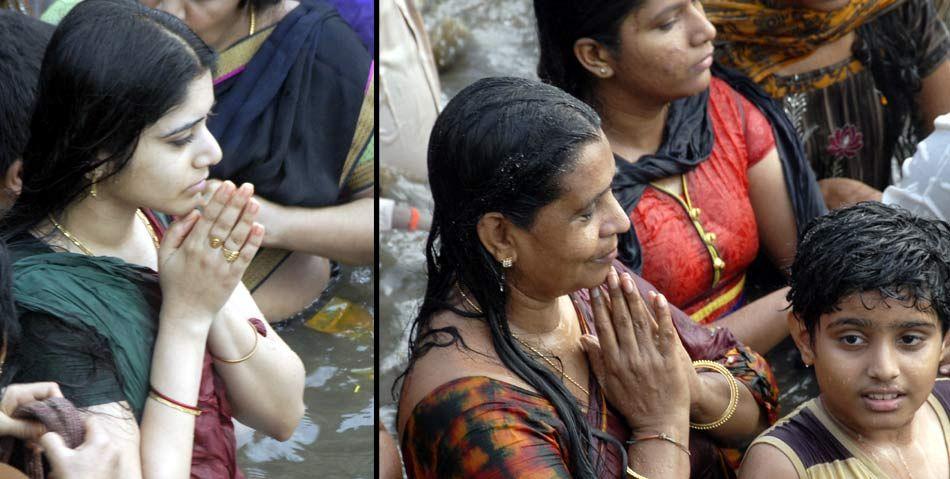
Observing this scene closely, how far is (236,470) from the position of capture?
238 cm

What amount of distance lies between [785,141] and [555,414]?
4.56 ft

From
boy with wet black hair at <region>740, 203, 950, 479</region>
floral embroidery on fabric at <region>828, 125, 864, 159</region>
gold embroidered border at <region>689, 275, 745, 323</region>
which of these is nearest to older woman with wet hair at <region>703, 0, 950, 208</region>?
floral embroidery on fabric at <region>828, 125, 864, 159</region>

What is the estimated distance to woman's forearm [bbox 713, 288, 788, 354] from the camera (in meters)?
3.29

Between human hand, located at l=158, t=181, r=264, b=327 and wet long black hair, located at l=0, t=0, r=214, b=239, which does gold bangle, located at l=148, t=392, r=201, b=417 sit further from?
wet long black hair, located at l=0, t=0, r=214, b=239

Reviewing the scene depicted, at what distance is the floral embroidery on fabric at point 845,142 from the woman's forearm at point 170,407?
2.38 meters

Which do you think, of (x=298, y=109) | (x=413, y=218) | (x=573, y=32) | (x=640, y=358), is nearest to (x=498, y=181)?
(x=640, y=358)

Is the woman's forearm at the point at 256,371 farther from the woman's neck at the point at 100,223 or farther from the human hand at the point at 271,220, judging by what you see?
the human hand at the point at 271,220

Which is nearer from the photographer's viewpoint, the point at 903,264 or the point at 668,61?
the point at 903,264

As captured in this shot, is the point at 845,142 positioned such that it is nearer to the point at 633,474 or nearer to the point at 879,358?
the point at 879,358

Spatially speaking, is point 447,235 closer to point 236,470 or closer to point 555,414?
point 555,414

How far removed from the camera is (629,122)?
3279 mm

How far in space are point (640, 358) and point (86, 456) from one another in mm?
999

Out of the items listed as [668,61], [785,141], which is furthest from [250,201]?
[785,141]

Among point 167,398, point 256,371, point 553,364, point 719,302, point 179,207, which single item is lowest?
point 719,302
